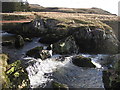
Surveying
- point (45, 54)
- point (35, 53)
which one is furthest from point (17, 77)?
point (45, 54)

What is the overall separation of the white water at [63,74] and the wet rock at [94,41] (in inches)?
308

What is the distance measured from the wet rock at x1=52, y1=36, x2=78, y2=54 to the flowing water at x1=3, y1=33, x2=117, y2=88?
1.68 meters

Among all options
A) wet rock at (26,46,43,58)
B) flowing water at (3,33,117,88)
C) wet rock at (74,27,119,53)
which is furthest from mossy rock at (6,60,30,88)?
wet rock at (74,27,119,53)

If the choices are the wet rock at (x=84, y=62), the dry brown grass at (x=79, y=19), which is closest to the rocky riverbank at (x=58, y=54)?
the wet rock at (x=84, y=62)

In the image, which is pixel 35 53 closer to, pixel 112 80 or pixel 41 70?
pixel 41 70

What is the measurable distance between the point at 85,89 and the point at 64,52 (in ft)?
39.9

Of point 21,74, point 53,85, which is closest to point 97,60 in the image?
point 53,85

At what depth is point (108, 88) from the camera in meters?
19.4

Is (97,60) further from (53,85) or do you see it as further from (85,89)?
(53,85)

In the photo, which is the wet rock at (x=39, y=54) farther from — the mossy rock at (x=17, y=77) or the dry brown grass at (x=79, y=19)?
the dry brown grass at (x=79, y=19)

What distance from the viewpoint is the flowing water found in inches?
816

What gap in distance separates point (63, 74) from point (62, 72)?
62 centimetres

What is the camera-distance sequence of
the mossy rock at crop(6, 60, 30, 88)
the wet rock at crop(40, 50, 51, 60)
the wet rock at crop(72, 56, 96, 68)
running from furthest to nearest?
the wet rock at crop(40, 50, 51, 60), the wet rock at crop(72, 56, 96, 68), the mossy rock at crop(6, 60, 30, 88)

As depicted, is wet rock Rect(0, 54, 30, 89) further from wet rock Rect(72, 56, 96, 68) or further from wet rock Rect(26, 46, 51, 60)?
wet rock Rect(72, 56, 96, 68)
